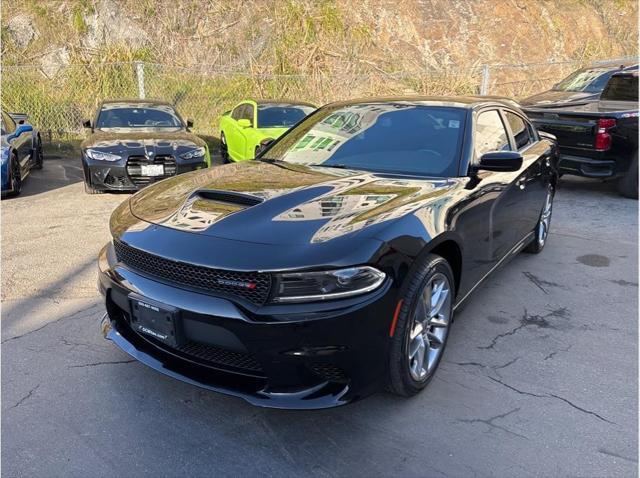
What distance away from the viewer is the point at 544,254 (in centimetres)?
534

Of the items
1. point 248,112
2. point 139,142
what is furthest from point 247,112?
point 139,142

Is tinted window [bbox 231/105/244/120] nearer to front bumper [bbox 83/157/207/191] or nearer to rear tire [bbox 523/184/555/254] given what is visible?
front bumper [bbox 83/157/207/191]

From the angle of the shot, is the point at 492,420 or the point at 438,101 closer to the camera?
the point at 492,420

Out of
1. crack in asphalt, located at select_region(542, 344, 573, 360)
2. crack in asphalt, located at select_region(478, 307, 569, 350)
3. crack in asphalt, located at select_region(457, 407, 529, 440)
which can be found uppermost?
crack in asphalt, located at select_region(457, 407, 529, 440)

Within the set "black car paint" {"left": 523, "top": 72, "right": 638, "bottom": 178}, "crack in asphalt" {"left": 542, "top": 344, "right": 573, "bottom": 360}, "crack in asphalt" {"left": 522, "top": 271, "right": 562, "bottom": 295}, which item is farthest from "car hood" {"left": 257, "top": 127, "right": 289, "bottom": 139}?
"crack in asphalt" {"left": 542, "top": 344, "right": 573, "bottom": 360}

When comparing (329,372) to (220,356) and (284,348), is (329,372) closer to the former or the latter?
(284,348)

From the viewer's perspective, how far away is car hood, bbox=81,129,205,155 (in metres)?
7.35

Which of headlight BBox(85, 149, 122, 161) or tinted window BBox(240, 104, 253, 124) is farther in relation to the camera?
tinted window BBox(240, 104, 253, 124)

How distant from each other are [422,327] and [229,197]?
50.5 inches

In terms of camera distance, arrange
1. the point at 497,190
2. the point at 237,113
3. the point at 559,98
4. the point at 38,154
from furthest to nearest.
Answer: the point at 237,113 < the point at 38,154 < the point at 559,98 < the point at 497,190

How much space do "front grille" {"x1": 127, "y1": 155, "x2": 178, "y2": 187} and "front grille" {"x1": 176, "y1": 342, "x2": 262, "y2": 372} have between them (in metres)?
5.33

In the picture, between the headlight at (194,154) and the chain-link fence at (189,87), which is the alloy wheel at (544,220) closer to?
the headlight at (194,154)

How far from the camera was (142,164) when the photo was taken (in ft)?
24.1

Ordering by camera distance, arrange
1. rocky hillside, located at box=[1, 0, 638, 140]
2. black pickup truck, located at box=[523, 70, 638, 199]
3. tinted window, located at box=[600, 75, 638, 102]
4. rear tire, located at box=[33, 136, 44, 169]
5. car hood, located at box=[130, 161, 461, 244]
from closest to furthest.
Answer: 1. car hood, located at box=[130, 161, 461, 244]
2. black pickup truck, located at box=[523, 70, 638, 199]
3. tinted window, located at box=[600, 75, 638, 102]
4. rear tire, located at box=[33, 136, 44, 169]
5. rocky hillside, located at box=[1, 0, 638, 140]
